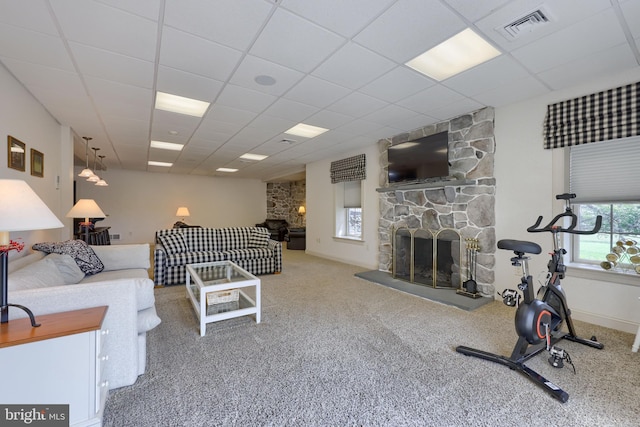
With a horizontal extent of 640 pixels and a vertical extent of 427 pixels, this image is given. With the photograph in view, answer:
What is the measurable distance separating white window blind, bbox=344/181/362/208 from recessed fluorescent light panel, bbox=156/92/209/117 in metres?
3.47

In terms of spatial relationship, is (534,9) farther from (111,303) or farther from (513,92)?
(111,303)

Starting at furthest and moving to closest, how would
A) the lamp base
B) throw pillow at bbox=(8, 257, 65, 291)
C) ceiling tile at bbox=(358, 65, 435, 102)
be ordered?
ceiling tile at bbox=(358, 65, 435, 102) → throw pillow at bbox=(8, 257, 65, 291) → the lamp base

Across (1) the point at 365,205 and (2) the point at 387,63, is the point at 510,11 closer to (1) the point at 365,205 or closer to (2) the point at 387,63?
(2) the point at 387,63

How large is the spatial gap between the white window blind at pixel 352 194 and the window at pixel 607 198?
3.59m

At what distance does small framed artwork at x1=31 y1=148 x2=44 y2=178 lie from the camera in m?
3.21

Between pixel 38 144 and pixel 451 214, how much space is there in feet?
18.4

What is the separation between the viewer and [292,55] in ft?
7.79

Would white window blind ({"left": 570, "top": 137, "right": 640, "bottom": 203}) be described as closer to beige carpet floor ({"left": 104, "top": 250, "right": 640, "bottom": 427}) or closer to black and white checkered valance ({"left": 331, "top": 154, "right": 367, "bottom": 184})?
beige carpet floor ({"left": 104, "top": 250, "right": 640, "bottom": 427})

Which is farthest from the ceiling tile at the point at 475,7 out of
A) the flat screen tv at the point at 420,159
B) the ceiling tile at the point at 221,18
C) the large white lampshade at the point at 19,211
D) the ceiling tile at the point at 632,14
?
the large white lampshade at the point at 19,211

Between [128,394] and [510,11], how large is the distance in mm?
3617

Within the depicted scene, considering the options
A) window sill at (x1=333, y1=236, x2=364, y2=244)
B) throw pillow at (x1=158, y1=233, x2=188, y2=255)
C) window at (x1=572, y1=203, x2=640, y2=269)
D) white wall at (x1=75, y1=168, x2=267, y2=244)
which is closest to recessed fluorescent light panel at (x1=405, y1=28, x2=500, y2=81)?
window at (x1=572, y1=203, x2=640, y2=269)

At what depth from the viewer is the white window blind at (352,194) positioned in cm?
606

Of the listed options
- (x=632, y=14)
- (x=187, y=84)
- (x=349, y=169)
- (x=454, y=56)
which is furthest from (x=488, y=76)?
(x=349, y=169)

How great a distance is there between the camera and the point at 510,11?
6.17 ft
